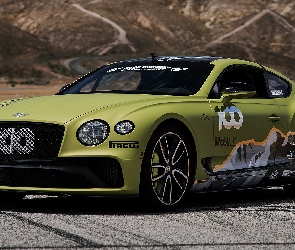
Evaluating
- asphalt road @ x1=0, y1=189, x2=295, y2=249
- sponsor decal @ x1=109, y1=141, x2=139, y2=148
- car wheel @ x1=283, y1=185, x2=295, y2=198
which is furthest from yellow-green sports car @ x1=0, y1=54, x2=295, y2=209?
car wheel @ x1=283, y1=185, x2=295, y2=198

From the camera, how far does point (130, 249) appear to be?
6102mm

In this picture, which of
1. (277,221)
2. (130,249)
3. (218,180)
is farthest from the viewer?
(218,180)

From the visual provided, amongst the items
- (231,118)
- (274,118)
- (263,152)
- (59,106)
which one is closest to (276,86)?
(274,118)

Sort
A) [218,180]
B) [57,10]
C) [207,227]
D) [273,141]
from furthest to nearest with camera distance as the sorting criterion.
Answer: [57,10] → [273,141] → [218,180] → [207,227]

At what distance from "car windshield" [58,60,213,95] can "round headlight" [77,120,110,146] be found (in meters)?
1.10

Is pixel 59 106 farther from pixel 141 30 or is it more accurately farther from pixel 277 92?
pixel 141 30

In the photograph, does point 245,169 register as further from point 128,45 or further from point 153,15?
point 153,15

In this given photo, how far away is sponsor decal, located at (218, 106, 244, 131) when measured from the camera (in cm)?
873

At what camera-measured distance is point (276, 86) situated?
10.0 meters

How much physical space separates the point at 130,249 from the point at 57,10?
151 m

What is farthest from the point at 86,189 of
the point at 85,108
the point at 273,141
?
the point at 273,141

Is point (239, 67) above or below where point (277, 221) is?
above

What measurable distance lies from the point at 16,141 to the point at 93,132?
70 centimetres

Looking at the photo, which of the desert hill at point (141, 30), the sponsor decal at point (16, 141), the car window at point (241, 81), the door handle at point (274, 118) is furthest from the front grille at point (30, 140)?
the desert hill at point (141, 30)
